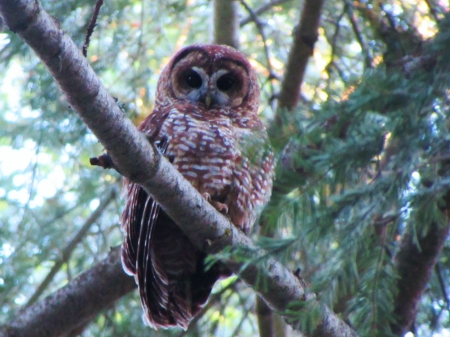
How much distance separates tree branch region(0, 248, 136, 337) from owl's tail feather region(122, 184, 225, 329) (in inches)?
16.9

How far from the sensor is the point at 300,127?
77.3 inches

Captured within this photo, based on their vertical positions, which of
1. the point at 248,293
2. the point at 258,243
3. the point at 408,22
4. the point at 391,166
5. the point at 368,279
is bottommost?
the point at 368,279

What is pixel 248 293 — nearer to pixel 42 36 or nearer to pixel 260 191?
pixel 260 191

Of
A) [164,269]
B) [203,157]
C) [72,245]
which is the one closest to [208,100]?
[203,157]

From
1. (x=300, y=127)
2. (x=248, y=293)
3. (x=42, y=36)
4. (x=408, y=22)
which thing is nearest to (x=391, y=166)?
(x=300, y=127)

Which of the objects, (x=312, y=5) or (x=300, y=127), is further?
(x=312, y=5)

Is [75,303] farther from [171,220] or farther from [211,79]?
[211,79]

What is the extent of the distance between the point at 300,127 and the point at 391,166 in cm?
35

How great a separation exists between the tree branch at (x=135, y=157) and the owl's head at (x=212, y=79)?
1427 mm

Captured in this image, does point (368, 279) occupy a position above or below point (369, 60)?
below

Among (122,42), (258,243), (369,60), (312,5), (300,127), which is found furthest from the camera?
(122,42)

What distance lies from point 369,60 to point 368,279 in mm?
2266

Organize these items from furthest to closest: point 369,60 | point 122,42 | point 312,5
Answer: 1. point 122,42
2. point 312,5
3. point 369,60

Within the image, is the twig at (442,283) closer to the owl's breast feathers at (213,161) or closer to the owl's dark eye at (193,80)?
the owl's breast feathers at (213,161)
